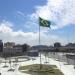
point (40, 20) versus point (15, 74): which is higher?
point (40, 20)

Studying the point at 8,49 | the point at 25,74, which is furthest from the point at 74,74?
the point at 8,49

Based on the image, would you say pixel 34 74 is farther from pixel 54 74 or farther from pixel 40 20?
pixel 40 20

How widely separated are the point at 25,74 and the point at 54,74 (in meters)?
5.17

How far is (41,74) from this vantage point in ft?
147

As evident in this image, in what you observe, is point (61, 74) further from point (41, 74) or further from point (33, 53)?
point (33, 53)

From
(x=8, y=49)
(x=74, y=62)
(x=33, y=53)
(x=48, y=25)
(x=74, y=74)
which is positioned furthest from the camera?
(x=8, y=49)

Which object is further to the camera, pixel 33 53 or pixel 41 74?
pixel 33 53

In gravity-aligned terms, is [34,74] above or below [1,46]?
below

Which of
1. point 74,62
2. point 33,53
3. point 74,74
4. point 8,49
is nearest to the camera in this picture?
point 74,74

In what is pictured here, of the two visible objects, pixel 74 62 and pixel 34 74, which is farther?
pixel 74 62

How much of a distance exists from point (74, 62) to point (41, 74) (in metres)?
21.3

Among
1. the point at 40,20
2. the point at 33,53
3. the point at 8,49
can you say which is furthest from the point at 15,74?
the point at 8,49

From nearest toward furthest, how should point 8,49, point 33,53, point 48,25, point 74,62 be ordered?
point 48,25
point 74,62
point 33,53
point 8,49

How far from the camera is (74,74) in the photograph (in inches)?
1722
